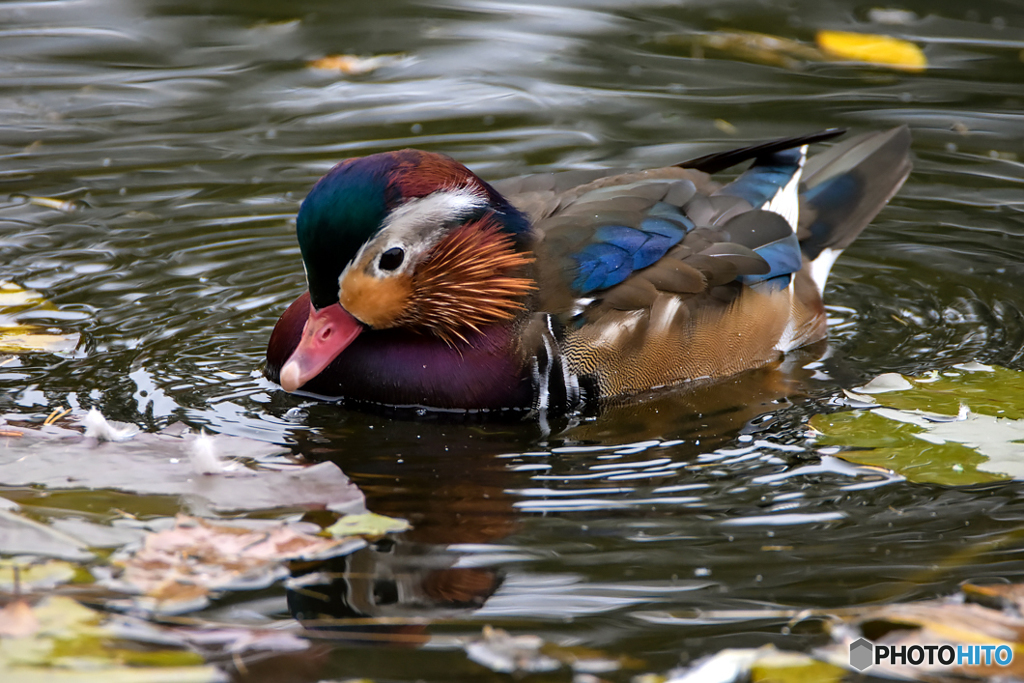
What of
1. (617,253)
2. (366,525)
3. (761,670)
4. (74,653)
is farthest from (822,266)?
(74,653)

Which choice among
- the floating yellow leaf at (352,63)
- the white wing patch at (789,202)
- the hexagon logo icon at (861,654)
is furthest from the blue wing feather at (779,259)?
the floating yellow leaf at (352,63)

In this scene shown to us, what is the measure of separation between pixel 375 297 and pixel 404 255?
7.7 inches

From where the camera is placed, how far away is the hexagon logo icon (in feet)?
9.61

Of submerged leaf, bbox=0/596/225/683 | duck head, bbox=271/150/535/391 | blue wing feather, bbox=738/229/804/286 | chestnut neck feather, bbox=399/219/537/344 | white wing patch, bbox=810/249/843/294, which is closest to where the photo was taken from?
submerged leaf, bbox=0/596/225/683

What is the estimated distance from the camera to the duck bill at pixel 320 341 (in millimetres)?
4445

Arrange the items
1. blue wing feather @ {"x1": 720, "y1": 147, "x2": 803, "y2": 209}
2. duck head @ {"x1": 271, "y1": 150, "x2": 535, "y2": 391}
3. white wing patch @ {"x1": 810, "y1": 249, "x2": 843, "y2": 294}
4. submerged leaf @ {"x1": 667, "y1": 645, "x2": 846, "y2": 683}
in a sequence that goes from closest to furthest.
Answer: 1. submerged leaf @ {"x1": 667, "y1": 645, "x2": 846, "y2": 683}
2. duck head @ {"x1": 271, "y1": 150, "x2": 535, "y2": 391}
3. blue wing feather @ {"x1": 720, "y1": 147, "x2": 803, "y2": 209}
4. white wing patch @ {"x1": 810, "y1": 249, "x2": 843, "y2": 294}

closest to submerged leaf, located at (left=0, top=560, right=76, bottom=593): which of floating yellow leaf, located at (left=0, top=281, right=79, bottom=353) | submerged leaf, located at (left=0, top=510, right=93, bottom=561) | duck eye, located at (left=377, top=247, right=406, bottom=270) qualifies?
submerged leaf, located at (left=0, top=510, right=93, bottom=561)

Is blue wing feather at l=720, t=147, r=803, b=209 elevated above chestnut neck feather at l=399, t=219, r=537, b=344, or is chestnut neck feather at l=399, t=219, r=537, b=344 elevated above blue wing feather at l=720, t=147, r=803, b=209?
blue wing feather at l=720, t=147, r=803, b=209

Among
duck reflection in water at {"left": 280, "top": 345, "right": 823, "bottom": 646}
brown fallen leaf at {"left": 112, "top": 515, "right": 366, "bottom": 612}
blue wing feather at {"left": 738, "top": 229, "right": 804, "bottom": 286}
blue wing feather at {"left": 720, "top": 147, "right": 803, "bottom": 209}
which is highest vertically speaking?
blue wing feather at {"left": 720, "top": 147, "right": 803, "bottom": 209}

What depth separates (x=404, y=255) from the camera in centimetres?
456

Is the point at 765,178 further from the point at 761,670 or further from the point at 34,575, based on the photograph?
the point at 34,575

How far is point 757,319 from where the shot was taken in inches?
205

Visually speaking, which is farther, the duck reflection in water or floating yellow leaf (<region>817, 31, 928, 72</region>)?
floating yellow leaf (<region>817, 31, 928, 72</region>)

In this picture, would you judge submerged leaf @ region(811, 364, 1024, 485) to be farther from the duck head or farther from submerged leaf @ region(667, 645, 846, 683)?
the duck head
